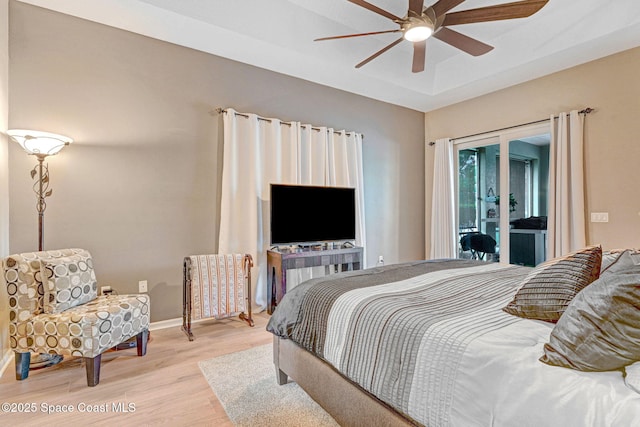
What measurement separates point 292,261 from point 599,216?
3.48 m

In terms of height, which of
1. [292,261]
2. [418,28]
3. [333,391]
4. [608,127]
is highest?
[418,28]

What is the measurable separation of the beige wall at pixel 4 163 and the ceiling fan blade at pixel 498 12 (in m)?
3.55

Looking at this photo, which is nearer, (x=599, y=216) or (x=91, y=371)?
(x=91, y=371)

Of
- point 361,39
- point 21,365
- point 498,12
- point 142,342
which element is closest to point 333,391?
point 142,342

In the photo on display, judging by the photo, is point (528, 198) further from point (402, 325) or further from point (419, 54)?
point (402, 325)

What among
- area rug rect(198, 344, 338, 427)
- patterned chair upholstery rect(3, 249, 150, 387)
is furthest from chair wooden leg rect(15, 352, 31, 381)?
area rug rect(198, 344, 338, 427)

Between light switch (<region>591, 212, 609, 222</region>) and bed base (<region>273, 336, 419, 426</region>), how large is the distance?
375 cm

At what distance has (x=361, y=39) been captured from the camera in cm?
402

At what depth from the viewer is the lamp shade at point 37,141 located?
242 cm

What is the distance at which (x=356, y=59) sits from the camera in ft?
13.2

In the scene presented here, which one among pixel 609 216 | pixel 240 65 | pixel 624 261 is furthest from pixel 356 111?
pixel 624 261

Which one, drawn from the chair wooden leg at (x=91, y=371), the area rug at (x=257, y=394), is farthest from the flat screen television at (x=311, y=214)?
the chair wooden leg at (x=91, y=371)

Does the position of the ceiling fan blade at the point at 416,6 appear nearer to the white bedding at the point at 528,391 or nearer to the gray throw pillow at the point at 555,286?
the gray throw pillow at the point at 555,286

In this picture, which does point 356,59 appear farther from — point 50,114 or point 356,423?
point 356,423
